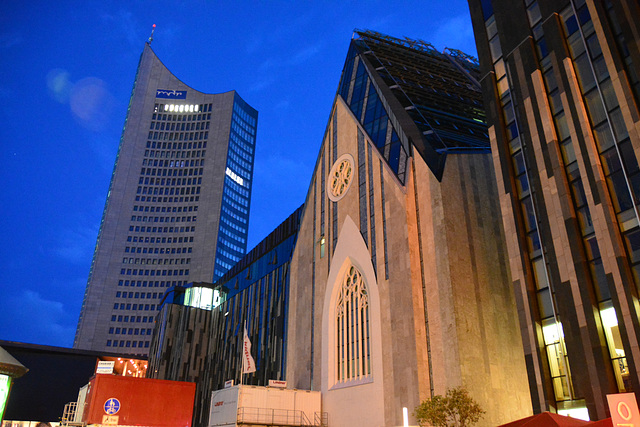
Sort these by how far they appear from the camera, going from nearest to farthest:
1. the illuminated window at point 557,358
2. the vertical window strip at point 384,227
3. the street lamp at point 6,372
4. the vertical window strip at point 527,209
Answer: the street lamp at point 6,372 → the illuminated window at point 557,358 → the vertical window strip at point 527,209 → the vertical window strip at point 384,227

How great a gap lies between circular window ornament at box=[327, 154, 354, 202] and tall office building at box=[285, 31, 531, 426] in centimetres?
18

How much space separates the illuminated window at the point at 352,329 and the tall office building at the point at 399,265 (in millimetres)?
117

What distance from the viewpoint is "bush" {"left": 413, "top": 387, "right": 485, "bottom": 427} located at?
88.9 ft

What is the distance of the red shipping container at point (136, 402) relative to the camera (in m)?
35.2

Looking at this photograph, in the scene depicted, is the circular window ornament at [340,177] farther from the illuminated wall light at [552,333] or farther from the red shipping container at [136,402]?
the illuminated wall light at [552,333]

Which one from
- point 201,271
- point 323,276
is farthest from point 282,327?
point 201,271

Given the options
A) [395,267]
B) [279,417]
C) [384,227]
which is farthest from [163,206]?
[395,267]

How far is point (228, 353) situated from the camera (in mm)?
72438

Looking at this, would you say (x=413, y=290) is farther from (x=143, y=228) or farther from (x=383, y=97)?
(x=143, y=228)

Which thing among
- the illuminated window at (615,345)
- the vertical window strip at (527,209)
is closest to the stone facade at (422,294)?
the vertical window strip at (527,209)

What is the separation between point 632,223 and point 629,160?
314cm

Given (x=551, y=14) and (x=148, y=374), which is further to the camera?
(x=148, y=374)

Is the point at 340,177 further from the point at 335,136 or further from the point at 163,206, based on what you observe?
the point at 163,206

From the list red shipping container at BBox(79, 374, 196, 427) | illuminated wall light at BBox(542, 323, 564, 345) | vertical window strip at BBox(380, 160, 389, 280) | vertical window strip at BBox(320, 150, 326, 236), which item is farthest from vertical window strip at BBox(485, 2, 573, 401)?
red shipping container at BBox(79, 374, 196, 427)
